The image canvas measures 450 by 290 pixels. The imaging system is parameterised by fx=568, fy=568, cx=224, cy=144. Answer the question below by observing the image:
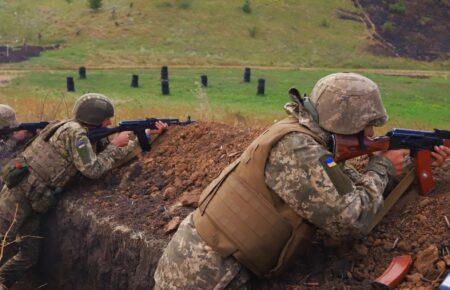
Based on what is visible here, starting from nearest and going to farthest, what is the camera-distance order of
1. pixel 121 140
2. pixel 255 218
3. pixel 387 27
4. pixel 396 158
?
pixel 255 218 → pixel 396 158 → pixel 121 140 → pixel 387 27

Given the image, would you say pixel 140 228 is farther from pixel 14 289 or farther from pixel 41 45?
pixel 41 45

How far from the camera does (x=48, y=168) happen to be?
19.7 feet

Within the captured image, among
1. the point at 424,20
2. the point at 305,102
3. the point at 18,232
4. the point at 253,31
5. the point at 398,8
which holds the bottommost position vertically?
the point at 424,20

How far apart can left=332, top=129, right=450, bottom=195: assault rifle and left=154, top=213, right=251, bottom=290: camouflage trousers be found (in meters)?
0.96

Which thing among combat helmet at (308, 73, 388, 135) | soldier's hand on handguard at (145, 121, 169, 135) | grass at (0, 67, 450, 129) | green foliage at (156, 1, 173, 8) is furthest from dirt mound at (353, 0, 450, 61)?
combat helmet at (308, 73, 388, 135)

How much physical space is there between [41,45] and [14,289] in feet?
95.0

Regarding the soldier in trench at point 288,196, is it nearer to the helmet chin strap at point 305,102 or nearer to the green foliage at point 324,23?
the helmet chin strap at point 305,102

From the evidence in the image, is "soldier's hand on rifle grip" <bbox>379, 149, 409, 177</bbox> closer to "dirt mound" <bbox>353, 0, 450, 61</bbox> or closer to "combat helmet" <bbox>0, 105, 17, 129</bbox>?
"combat helmet" <bbox>0, 105, 17, 129</bbox>

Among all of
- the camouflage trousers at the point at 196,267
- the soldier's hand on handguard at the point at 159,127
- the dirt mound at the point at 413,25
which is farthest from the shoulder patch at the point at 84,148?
the dirt mound at the point at 413,25

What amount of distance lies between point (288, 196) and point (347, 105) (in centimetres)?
63

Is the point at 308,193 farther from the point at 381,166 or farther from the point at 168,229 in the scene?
the point at 168,229

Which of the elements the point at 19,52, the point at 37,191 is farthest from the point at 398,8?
the point at 37,191

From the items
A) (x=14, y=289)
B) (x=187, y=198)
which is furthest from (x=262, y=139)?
(x=14, y=289)

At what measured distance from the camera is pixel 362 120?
3.31m
